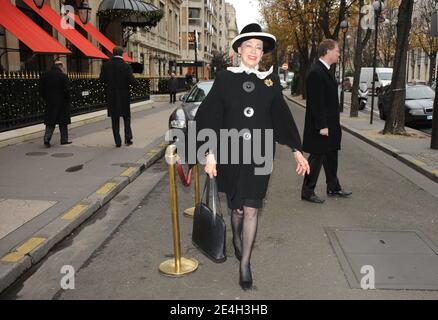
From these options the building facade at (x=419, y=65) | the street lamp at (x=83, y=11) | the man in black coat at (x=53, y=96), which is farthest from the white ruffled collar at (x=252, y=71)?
the building facade at (x=419, y=65)

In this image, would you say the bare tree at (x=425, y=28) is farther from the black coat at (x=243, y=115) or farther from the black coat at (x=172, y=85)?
the black coat at (x=243, y=115)

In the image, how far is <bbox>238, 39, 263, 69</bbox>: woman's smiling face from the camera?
12.1ft

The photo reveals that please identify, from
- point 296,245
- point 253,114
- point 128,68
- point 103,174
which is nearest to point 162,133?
point 128,68

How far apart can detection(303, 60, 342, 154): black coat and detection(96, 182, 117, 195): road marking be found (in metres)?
2.76

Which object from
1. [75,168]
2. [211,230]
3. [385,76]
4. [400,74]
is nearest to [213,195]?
[211,230]

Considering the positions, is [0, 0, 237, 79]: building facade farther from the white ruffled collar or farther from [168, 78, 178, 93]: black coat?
the white ruffled collar

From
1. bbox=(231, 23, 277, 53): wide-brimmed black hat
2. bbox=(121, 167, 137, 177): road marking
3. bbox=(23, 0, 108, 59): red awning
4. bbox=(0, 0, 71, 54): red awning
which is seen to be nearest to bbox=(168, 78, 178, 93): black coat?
bbox=(23, 0, 108, 59): red awning

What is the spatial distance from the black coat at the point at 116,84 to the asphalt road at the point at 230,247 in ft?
8.78

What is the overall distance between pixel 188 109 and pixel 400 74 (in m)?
6.16

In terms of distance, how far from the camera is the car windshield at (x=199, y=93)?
1069cm

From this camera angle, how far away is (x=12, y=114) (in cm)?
1120

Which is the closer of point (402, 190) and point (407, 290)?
point (407, 290)
